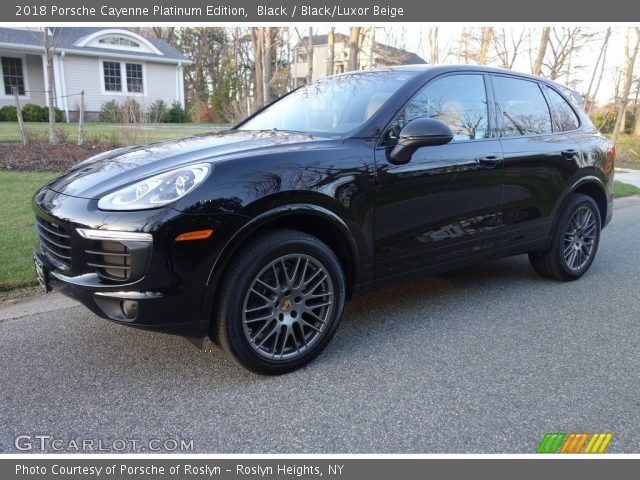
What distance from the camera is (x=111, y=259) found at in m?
2.65

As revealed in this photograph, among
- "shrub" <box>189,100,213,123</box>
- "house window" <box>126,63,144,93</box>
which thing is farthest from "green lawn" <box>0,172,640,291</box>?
"shrub" <box>189,100,213,123</box>

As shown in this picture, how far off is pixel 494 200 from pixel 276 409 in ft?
7.64

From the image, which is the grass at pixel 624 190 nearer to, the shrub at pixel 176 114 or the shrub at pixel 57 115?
the shrub at pixel 176 114

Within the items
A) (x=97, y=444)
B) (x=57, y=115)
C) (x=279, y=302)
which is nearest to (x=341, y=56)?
(x=57, y=115)

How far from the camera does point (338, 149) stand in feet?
10.5

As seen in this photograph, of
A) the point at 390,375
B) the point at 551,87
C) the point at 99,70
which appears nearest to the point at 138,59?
the point at 99,70

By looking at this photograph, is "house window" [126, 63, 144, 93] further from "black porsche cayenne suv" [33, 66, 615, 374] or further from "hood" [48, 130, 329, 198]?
"hood" [48, 130, 329, 198]

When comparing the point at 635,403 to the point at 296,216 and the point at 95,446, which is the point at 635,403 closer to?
the point at 296,216

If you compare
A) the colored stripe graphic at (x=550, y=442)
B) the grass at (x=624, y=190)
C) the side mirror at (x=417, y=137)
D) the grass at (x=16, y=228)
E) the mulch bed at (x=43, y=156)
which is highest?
the side mirror at (x=417, y=137)

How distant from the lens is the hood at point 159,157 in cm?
290

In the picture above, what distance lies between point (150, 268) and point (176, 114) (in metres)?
25.3

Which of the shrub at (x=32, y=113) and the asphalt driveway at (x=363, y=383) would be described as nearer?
the asphalt driveway at (x=363, y=383)

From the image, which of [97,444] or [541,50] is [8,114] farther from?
[97,444]

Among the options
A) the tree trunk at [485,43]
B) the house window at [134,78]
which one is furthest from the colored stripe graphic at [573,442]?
the house window at [134,78]
